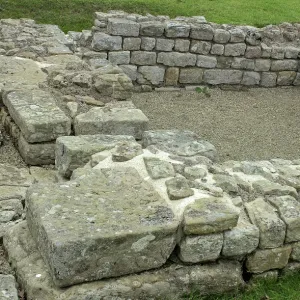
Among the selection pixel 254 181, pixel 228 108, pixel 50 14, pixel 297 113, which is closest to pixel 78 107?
pixel 254 181

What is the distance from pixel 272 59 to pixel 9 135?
720cm

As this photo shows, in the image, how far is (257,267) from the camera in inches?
186

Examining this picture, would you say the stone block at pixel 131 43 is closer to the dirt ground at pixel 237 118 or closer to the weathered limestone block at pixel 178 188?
the dirt ground at pixel 237 118

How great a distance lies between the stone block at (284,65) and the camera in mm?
12469

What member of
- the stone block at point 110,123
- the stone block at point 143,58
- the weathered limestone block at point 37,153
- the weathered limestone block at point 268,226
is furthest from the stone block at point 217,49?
the weathered limestone block at point 268,226

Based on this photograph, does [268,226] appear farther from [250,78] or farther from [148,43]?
[250,78]

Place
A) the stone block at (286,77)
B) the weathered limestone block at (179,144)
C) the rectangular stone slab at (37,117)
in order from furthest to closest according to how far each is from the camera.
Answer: the stone block at (286,77), the rectangular stone slab at (37,117), the weathered limestone block at (179,144)

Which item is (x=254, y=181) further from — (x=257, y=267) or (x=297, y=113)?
(x=297, y=113)

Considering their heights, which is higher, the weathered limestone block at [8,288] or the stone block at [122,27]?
the weathered limestone block at [8,288]

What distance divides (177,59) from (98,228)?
818 cm

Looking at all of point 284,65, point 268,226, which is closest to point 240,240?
point 268,226

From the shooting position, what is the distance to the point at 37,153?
21.7ft

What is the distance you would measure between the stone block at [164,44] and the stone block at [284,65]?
8.20 ft

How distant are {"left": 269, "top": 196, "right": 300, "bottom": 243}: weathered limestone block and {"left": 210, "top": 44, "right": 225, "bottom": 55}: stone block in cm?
738
